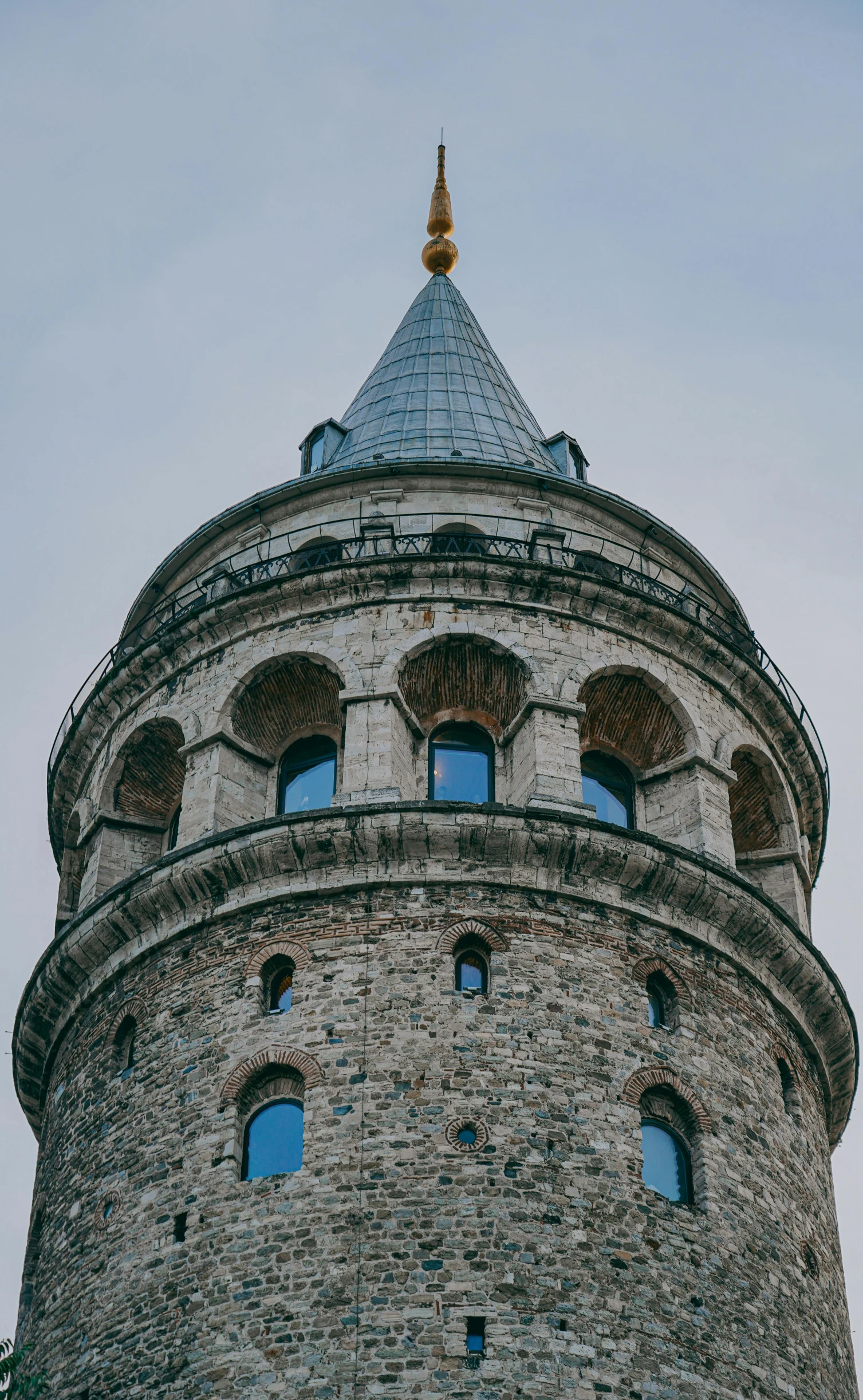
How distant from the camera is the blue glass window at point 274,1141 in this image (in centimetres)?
2145

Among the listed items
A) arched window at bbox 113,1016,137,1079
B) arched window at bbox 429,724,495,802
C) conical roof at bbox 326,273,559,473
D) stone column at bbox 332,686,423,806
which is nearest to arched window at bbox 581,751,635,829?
arched window at bbox 429,724,495,802

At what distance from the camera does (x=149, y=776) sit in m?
27.9

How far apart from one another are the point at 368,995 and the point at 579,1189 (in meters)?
3.18

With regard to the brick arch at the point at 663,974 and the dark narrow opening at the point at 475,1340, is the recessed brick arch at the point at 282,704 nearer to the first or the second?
the brick arch at the point at 663,974

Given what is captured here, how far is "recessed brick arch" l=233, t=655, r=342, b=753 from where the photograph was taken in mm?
26734

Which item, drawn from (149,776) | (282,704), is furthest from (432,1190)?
(149,776)

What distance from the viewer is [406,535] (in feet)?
89.7

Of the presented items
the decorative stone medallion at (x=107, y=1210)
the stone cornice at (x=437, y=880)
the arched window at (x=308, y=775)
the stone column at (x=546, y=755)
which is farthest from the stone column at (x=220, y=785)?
the decorative stone medallion at (x=107, y=1210)

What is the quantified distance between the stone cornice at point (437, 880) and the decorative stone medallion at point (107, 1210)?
10.6 ft

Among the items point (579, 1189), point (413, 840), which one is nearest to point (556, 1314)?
point (579, 1189)

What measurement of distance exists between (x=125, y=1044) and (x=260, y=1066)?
2654 mm

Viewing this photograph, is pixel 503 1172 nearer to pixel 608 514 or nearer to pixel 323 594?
pixel 323 594

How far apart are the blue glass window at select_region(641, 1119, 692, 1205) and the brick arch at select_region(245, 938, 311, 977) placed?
4227 mm

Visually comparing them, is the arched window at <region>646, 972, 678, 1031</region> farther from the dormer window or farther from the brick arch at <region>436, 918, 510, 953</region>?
the dormer window
